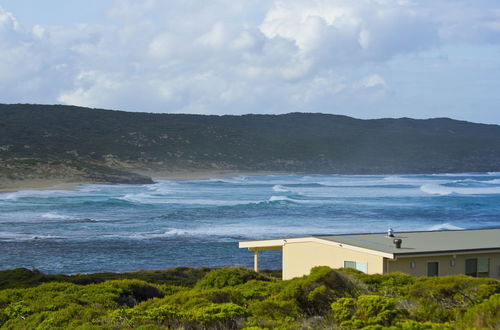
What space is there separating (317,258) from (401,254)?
2.92 m

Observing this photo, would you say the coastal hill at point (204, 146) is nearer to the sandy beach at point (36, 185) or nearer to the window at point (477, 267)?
the sandy beach at point (36, 185)

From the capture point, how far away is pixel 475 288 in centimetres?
1267

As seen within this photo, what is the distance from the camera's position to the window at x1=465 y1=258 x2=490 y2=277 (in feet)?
54.6

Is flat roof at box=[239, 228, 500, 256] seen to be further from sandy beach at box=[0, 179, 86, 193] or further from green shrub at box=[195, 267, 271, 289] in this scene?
sandy beach at box=[0, 179, 86, 193]

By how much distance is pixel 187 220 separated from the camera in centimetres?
4706

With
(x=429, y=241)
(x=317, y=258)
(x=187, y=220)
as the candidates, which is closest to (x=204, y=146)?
(x=187, y=220)

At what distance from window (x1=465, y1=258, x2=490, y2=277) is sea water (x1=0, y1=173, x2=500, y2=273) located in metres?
12.7

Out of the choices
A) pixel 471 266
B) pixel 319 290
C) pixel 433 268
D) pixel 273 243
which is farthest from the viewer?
pixel 273 243

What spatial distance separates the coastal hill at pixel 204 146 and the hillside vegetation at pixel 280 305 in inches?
2918

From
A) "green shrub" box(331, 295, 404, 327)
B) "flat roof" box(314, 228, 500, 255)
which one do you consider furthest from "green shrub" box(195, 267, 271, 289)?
"green shrub" box(331, 295, 404, 327)

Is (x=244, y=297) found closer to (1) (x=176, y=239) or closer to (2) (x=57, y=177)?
(1) (x=176, y=239)

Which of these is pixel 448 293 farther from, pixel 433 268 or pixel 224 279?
pixel 224 279

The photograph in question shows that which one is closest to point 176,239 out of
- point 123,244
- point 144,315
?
point 123,244

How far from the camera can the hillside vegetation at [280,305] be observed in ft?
33.2
